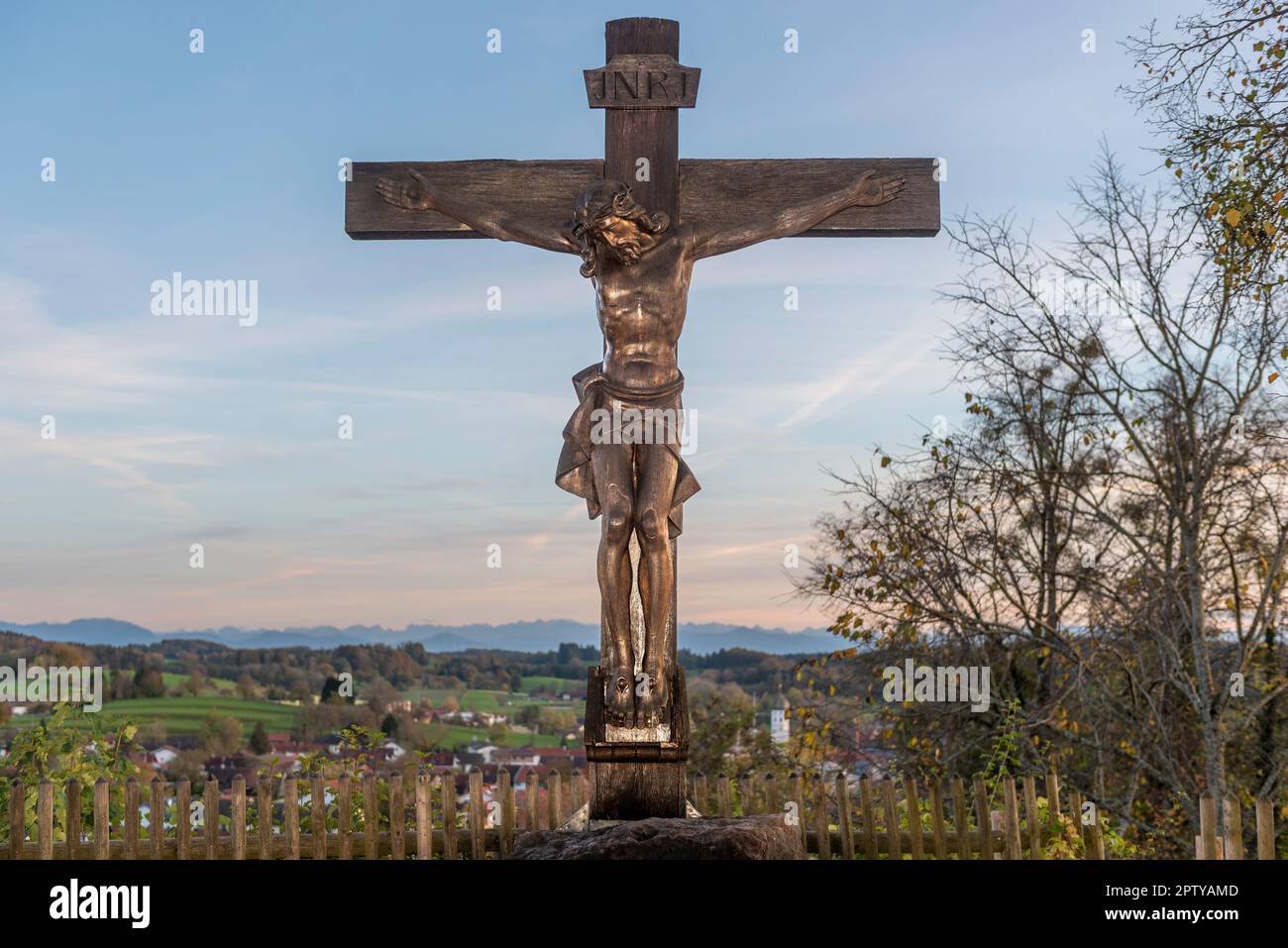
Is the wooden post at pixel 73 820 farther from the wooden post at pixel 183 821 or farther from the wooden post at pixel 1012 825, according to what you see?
the wooden post at pixel 1012 825

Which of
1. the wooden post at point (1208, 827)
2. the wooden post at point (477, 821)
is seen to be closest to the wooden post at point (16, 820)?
the wooden post at point (477, 821)

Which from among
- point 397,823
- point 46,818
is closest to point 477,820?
point 397,823

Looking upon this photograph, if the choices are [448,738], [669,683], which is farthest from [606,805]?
[448,738]

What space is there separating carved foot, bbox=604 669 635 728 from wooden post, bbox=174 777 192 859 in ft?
8.38

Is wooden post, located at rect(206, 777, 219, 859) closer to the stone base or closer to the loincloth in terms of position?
the stone base

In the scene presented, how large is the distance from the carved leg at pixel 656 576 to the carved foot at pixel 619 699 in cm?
3

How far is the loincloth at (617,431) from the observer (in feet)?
16.5

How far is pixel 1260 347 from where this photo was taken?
8812 millimetres

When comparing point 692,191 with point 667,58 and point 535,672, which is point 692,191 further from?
point 535,672

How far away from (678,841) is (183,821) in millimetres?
3160

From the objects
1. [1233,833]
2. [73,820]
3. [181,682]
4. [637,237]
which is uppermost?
[637,237]

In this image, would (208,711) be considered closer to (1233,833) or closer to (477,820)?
(477,820)

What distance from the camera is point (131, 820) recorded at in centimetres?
620
